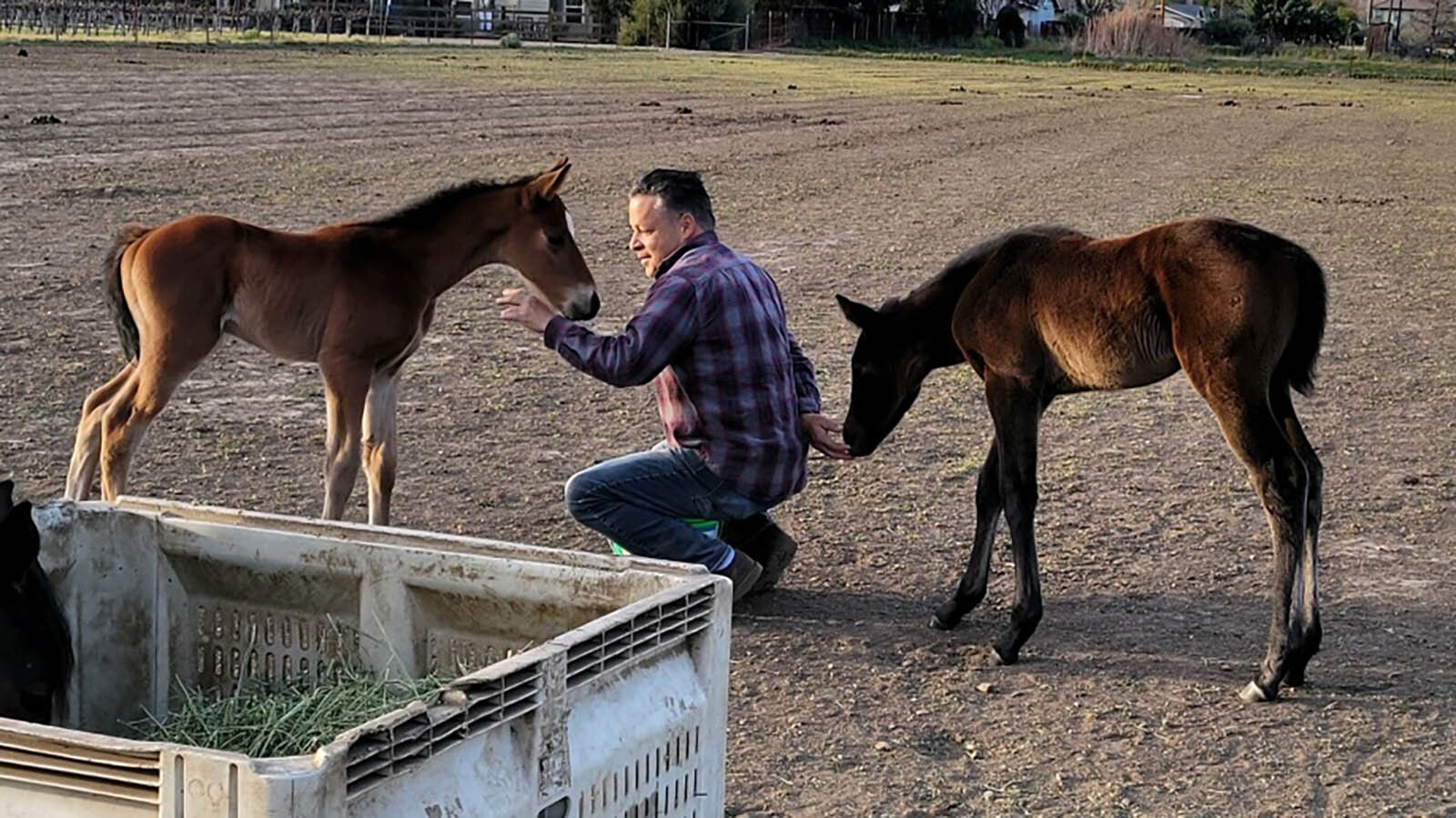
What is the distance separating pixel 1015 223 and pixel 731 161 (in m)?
5.42

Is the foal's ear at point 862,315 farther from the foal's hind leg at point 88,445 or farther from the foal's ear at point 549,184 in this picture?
the foal's hind leg at point 88,445

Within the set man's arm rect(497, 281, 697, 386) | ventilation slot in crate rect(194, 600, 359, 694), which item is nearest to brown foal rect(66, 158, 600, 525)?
man's arm rect(497, 281, 697, 386)

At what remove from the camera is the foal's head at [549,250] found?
6891mm

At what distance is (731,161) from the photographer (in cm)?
2195

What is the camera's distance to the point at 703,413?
578 cm

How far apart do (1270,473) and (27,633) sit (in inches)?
138

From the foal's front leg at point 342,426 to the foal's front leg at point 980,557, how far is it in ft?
7.16

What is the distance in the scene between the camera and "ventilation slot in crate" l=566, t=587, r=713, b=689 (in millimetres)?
2980

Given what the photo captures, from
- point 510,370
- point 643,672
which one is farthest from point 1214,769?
point 510,370

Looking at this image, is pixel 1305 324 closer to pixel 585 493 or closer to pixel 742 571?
pixel 742 571

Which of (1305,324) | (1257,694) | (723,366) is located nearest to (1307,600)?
(1257,694)

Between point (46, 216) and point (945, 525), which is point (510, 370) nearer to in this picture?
point (945, 525)

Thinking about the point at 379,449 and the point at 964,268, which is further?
the point at 379,449

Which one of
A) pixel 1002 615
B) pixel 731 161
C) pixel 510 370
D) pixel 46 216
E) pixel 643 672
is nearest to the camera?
pixel 643 672
